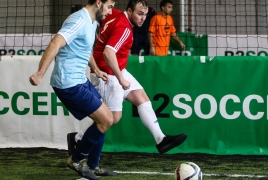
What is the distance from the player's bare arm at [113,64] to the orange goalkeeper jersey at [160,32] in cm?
526

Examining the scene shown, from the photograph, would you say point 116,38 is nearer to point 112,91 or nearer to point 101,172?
point 112,91

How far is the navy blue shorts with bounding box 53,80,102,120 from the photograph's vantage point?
5.95 meters

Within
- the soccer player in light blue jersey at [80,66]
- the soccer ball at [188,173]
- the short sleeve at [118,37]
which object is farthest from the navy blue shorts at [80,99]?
the soccer ball at [188,173]

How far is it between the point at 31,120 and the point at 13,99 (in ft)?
1.20

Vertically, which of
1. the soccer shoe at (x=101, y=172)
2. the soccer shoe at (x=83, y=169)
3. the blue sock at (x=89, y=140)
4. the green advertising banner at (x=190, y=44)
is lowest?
the soccer shoe at (x=101, y=172)

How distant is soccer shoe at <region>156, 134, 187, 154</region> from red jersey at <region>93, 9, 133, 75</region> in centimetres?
92

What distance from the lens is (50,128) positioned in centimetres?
855

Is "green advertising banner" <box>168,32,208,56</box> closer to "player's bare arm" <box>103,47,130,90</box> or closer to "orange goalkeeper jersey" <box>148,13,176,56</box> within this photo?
"orange goalkeeper jersey" <box>148,13,176,56</box>

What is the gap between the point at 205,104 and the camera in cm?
815

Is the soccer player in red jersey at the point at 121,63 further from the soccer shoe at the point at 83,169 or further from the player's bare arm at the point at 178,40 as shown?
the player's bare arm at the point at 178,40

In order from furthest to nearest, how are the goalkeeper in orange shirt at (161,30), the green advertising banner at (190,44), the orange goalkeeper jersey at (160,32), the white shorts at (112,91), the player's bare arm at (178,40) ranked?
the green advertising banner at (190,44)
the player's bare arm at (178,40)
the orange goalkeeper jersey at (160,32)
the goalkeeper in orange shirt at (161,30)
the white shorts at (112,91)

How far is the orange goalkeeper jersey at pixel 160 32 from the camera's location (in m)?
12.1

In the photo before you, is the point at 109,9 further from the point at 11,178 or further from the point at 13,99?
the point at 13,99

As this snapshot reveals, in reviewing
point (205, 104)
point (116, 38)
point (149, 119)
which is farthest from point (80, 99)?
point (205, 104)
